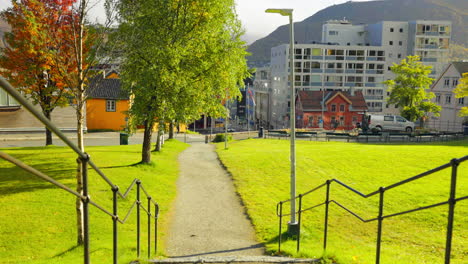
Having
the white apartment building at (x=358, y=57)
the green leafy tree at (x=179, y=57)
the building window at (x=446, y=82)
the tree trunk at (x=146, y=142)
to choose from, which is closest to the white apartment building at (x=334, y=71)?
the white apartment building at (x=358, y=57)

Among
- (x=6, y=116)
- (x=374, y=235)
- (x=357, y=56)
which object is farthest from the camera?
(x=357, y=56)

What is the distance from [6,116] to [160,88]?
28.6 meters

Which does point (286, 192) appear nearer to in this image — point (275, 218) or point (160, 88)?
point (275, 218)

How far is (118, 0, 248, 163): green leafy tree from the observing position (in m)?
21.6

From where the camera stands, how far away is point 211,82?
24.1 m

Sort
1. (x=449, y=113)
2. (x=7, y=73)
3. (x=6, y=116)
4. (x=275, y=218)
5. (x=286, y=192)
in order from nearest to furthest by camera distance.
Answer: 1. (x=275, y=218)
2. (x=286, y=192)
3. (x=7, y=73)
4. (x=6, y=116)
5. (x=449, y=113)

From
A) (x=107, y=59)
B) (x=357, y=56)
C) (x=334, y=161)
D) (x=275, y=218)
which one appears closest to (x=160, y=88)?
(x=107, y=59)

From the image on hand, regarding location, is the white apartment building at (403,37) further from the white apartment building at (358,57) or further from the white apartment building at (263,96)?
the white apartment building at (263,96)

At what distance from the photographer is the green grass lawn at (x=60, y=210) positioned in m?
11.9

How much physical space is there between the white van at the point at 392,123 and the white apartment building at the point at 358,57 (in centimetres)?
4187

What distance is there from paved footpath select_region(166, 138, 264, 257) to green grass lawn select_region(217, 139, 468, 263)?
0.63 meters

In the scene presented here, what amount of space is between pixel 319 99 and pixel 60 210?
72595 mm

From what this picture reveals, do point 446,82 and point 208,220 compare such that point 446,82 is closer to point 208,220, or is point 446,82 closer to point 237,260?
point 208,220

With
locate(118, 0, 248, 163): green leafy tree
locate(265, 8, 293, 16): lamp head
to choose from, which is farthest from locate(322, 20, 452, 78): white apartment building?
locate(265, 8, 293, 16): lamp head
